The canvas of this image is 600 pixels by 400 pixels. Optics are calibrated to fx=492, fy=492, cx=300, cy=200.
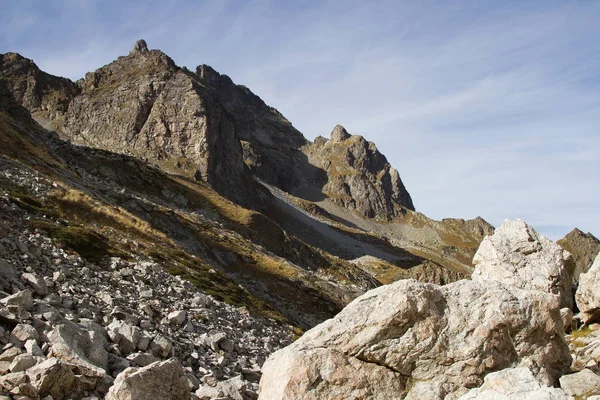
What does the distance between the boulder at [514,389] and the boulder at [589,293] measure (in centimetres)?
1098

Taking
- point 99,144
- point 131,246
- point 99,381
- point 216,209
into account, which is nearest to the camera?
point 99,381

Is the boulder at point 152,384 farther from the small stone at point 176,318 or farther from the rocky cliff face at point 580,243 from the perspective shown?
the rocky cliff face at point 580,243

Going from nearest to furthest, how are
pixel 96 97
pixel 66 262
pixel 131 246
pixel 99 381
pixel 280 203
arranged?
pixel 99 381, pixel 66 262, pixel 131 246, pixel 96 97, pixel 280 203

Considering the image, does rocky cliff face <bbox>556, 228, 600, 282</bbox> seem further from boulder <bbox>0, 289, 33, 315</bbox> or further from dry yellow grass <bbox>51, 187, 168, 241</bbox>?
boulder <bbox>0, 289, 33, 315</bbox>

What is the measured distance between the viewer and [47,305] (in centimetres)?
1456

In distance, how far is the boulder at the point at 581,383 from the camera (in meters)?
11.5

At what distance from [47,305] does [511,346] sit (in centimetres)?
1309

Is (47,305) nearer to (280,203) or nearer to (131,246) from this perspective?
(131,246)

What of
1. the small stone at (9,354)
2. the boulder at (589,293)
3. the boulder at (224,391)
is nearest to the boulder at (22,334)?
the small stone at (9,354)

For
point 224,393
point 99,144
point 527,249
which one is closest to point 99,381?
point 224,393

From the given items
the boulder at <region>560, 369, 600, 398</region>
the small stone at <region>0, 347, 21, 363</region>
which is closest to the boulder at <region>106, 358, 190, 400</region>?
the small stone at <region>0, 347, 21, 363</region>

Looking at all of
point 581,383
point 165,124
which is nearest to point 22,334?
point 581,383

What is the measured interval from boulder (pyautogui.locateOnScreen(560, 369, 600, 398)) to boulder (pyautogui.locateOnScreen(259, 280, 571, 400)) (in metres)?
0.45

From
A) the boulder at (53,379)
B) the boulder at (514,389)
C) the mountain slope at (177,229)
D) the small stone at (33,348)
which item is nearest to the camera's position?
the boulder at (514,389)
